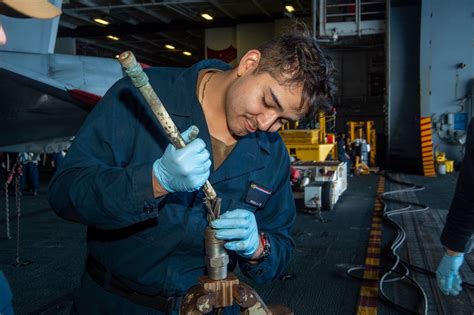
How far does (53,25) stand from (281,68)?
266 inches

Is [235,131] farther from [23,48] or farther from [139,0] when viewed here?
[139,0]

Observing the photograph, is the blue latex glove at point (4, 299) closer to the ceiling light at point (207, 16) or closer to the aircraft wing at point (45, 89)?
the aircraft wing at point (45, 89)

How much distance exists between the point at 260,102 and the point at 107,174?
25.2 inches

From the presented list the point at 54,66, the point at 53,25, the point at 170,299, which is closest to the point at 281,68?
the point at 170,299

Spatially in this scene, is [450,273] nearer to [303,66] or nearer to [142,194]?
[303,66]

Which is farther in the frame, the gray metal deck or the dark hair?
the gray metal deck

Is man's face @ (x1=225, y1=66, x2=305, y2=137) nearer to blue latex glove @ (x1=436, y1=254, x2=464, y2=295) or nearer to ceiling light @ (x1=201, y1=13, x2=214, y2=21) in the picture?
blue latex glove @ (x1=436, y1=254, x2=464, y2=295)

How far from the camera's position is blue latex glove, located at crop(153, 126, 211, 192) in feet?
4.54

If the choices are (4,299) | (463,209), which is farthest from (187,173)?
(463,209)

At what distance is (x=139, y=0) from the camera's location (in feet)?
56.6

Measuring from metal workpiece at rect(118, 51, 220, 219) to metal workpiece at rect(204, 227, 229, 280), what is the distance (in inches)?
2.9

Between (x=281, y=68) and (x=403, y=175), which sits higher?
(x=281, y=68)

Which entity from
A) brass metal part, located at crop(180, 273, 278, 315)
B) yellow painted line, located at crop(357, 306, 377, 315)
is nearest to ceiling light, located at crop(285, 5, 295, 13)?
yellow painted line, located at crop(357, 306, 377, 315)

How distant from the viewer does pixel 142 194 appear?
4.54ft
